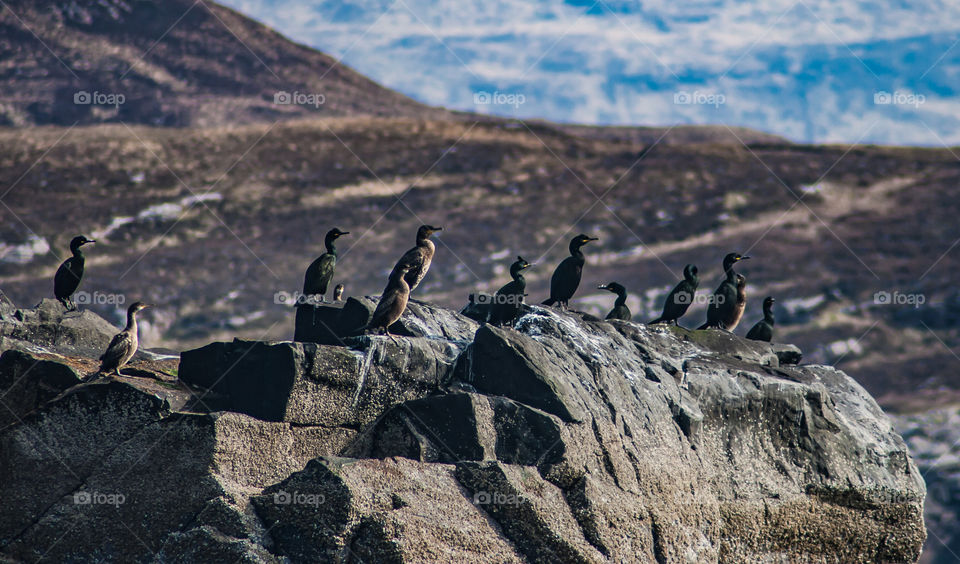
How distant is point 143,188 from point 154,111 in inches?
827

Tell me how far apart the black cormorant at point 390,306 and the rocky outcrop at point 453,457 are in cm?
Result: 32

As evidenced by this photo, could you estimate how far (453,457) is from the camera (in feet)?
33.1

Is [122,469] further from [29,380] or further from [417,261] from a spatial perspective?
[417,261]

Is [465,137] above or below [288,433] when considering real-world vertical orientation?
above

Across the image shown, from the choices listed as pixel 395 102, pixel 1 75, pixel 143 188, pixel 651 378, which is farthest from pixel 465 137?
pixel 651 378

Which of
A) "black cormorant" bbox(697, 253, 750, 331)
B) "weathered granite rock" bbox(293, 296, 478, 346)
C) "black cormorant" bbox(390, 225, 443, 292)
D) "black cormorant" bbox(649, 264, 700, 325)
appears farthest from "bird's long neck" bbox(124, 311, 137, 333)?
"black cormorant" bbox(697, 253, 750, 331)

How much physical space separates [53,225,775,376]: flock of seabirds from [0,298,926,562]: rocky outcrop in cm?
46

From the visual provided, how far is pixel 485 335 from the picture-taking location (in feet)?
37.1

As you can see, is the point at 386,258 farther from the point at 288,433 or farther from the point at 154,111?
the point at 288,433

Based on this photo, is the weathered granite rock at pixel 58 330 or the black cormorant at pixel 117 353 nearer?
the black cormorant at pixel 117 353

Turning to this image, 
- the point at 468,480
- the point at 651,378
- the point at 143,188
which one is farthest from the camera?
the point at 143,188

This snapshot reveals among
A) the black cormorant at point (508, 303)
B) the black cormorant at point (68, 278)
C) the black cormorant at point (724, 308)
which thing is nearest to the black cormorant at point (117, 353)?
the black cormorant at point (68, 278)

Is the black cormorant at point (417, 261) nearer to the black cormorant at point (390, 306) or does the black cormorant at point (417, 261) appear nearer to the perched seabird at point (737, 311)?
the black cormorant at point (390, 306)

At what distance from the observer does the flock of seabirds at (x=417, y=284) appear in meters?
11.8
